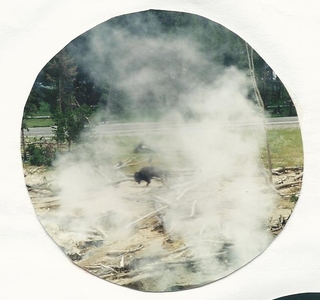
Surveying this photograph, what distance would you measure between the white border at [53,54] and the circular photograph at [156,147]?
0.03 m

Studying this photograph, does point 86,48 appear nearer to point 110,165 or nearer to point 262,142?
point 110,165

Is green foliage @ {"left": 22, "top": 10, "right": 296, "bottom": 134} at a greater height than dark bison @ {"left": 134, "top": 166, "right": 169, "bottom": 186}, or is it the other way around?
green foliage @ {"left": 22, "top": 10, "right": 296, "bottom": 134}

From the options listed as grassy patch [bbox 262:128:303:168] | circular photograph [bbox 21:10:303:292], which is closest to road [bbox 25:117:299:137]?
circular photograph [bbox 21:10:303:292]

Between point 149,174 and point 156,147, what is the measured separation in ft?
0.21

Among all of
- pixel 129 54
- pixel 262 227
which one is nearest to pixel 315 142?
pixel 262 227

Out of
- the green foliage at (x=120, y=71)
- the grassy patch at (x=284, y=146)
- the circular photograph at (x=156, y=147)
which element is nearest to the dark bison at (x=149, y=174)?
the circular photograph at (x=156, y=147)

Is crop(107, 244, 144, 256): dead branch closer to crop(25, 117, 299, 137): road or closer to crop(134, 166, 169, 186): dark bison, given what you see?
crop(134, 166, 169, 186): dark bison

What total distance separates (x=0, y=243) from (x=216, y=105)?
59 centimetres

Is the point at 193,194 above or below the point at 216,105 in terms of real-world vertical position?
below

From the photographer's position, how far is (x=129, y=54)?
0.91m

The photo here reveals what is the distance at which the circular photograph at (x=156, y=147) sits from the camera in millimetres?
911

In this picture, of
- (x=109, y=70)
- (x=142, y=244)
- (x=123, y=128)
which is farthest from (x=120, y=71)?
(x=142, y=244)

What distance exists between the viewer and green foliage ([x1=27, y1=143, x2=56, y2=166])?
917 mm

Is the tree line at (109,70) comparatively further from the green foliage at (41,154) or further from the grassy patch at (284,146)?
the grassy patch at (284,146)
